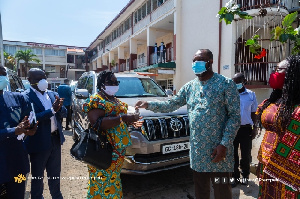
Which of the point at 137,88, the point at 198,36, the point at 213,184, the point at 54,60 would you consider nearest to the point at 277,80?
the point at 213,184

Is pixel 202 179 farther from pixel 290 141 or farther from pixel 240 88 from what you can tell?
pixel 240 88

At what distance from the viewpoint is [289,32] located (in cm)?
171

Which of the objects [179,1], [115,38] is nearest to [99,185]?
[179,1]

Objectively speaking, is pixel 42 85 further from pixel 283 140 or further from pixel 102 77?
pixel 283 140

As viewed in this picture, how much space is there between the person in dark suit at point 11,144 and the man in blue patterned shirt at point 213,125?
161 centimetres

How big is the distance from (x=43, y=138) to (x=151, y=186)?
183 centimetres

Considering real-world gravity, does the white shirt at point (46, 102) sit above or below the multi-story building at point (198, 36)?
below

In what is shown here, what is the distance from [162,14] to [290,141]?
41.6 ft

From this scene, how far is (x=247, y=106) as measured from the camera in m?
3.32

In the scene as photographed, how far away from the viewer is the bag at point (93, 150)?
6.27 feet

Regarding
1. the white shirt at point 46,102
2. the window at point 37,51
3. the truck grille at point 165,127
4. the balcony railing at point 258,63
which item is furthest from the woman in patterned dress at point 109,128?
the window at point 37,51

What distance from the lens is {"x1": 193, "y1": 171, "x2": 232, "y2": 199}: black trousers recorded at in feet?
6.93

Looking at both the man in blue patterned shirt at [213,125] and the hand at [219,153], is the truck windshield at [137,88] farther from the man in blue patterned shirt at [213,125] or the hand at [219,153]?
the hand at [219,153]

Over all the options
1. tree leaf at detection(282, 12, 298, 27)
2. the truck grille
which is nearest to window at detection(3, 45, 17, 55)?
the truck grille
